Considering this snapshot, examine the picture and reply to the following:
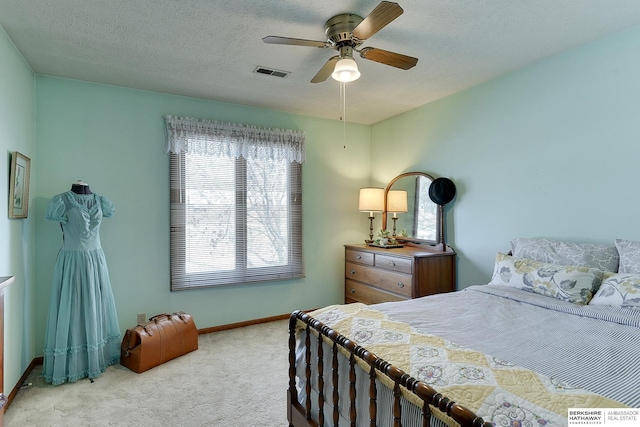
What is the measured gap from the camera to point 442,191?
353 cm

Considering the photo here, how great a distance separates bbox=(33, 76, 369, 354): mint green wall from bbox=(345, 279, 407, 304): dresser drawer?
1.05 feet

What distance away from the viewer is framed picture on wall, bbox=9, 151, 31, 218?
2.41 meters

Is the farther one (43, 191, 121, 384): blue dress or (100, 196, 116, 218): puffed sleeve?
(100, 196, 116, 218): puffed sleeve

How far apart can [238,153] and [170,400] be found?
7.92ft

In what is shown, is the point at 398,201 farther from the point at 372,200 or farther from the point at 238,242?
the point at 238,242

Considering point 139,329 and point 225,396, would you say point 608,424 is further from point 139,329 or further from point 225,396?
point 139,329

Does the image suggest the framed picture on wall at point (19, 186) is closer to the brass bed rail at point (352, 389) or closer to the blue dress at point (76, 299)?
the blue dress at point (76, 299)

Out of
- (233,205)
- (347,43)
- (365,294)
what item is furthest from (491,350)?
(233,205)

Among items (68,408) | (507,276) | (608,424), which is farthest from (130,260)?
(608,424)

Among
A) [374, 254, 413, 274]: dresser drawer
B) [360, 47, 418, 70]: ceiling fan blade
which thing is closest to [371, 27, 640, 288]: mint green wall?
[374, 254, 413, 274]: dresser drawer

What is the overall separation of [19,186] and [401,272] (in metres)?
3.26

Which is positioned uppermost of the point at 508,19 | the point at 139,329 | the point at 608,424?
the point at 508,19

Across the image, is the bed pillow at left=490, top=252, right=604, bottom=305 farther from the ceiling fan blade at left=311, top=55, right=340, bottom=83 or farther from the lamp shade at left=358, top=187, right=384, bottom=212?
the ceiling fan blade at left=311, top=55, right=340, bottom=83

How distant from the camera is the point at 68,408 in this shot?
2270mm
